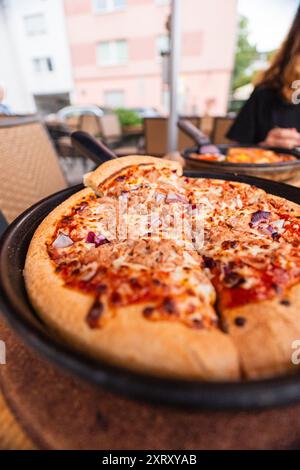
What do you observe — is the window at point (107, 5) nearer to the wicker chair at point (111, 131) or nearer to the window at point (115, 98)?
the window at point (115, 98)

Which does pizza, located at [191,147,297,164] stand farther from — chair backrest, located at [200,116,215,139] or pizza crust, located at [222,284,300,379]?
chair backrest, located at [200,116,215,139]

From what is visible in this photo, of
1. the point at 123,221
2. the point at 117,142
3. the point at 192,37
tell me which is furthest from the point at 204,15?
the point at 123,221

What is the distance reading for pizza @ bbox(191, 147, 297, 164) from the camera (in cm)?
157

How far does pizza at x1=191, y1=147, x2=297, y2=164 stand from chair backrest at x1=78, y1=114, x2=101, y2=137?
5153mm

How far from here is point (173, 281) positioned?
0.66 metres

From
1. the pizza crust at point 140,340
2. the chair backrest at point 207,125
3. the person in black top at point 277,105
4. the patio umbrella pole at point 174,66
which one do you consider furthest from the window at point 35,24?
the pizza crust at point 140,340

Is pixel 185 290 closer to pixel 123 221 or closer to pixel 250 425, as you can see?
pixel 250 425

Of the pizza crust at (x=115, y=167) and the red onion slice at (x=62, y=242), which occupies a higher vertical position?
the pizza crust at (x=115, y=167)

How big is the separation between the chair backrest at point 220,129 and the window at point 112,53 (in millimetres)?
12740

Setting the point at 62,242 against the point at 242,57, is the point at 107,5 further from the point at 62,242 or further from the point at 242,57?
the point at 62,242

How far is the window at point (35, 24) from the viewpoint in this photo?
49.6 feet

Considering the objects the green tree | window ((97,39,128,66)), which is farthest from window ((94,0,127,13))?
the green tree

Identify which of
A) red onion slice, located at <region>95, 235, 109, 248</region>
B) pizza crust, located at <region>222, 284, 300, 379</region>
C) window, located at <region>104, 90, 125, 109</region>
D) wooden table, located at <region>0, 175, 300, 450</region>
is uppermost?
red onion slice, located at <region>95, 235, 109, 248</region>
